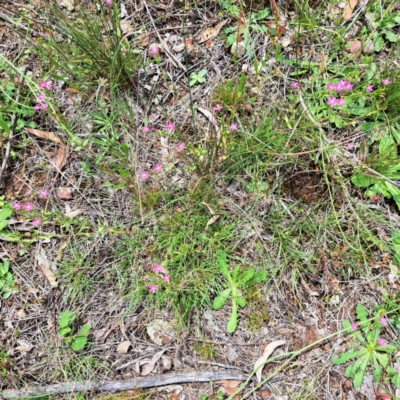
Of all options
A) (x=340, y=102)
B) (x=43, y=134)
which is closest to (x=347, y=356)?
(x=340, y=102)

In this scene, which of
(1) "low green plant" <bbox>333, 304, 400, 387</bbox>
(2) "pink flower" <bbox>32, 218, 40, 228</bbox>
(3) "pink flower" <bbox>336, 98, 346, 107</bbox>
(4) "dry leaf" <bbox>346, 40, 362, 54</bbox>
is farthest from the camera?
(4) "dry leaf" <bbox>346, 40, 362, 54</bbox>

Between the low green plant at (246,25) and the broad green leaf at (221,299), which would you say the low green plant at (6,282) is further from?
the low green plant at (246,25)

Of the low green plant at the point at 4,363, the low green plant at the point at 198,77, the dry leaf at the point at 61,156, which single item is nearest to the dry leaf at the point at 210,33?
the low green plant at the point at 198,77

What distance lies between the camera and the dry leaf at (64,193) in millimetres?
2229

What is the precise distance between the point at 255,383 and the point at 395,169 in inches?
54.1

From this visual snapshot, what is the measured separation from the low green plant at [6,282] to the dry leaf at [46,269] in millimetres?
175

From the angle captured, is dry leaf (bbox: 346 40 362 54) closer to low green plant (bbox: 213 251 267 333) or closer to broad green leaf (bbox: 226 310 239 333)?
low green plant (bbox: 213 251 267 333)

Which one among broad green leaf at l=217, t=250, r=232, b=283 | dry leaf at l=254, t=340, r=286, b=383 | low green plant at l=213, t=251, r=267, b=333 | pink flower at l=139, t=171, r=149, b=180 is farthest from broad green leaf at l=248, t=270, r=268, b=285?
pink flower at l=139, t=171, r=149, b=180

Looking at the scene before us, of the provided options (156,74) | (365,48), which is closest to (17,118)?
(156,74)

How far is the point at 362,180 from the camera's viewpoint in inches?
81.7

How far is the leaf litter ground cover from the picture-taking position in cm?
200

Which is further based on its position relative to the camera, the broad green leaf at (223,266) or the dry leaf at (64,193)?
the dry leaf at (64,193)

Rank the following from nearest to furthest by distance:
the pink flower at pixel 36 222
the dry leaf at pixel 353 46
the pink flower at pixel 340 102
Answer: the pink flower at pixel 340 102, the pink flower at pixel 36 222, the dry leaf at pixel 353 46

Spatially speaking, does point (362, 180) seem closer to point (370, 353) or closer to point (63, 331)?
point (370, 353)
